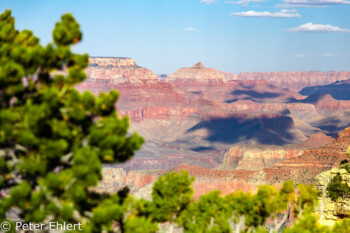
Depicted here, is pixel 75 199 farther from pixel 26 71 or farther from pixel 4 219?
pixel 26 71

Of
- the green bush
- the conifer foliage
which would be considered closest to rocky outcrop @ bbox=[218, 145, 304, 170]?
the green bush

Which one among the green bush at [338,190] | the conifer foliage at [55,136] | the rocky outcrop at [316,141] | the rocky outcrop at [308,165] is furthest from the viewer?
the rocky outcrop at [316,141]

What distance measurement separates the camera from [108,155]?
14883 mm

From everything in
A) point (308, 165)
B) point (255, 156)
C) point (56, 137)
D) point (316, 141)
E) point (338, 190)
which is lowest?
point (255, 156)

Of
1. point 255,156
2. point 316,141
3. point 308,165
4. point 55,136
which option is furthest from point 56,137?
point 316,141

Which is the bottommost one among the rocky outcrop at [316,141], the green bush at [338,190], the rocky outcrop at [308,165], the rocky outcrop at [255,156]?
the rocky outcrop at [255,156]

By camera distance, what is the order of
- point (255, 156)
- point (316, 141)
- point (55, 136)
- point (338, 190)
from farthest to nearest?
point (316, 141) → point (255, 156) → point (338, 190) → point (55, 136)

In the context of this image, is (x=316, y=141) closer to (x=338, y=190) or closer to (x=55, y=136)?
(x=338, y=190)

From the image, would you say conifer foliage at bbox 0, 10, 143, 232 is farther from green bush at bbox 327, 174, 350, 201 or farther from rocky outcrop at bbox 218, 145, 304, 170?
rocky outcrop at bbox 218, 145, 304, 170

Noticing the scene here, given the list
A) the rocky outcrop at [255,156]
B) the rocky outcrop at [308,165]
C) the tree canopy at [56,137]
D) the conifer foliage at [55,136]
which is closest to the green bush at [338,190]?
the tree canopy at [56,137]

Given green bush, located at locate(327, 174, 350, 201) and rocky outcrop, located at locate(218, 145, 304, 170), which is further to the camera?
rocky outcrop, located at locate(218, 145, 304, 170)

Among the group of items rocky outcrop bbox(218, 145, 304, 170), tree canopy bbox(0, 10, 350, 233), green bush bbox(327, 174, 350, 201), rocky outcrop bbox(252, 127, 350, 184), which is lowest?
rocky outcrop bbox(218, 145, 304, 170)

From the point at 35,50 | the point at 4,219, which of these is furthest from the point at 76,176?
the point at 35,50

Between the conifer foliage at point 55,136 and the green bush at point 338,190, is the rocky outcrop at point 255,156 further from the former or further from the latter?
the conifer foliage at point 55,136
